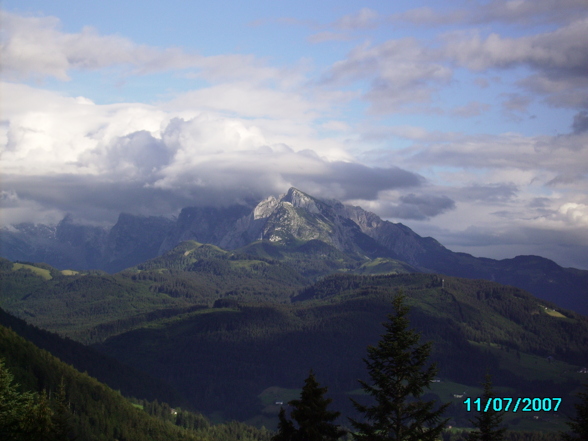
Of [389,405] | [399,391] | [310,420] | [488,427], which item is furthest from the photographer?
[488,427]

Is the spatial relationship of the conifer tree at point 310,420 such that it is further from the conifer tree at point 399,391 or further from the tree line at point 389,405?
the conifer tree at point 399,391

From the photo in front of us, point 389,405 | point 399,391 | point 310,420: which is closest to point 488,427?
point 399,391

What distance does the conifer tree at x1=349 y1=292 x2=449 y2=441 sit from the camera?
54031 millimetres

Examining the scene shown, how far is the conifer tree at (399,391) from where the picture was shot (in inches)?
2127

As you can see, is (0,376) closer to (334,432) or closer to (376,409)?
(334,432)

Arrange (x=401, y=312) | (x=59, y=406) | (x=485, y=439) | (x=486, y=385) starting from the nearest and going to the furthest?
(x=401, y=312) < (x=59, y=406) < (x=485, y=439) < (x=486, y=385)

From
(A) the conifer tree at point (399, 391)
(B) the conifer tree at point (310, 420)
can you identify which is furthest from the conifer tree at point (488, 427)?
(B) the conifer tree at point (310, 420)

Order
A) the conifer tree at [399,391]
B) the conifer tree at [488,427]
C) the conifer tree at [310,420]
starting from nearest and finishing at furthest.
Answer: the conifer tree at [310,420], the conifer tree at [399,391], the conifer tree at [488,427]

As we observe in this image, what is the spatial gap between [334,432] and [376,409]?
13.7ft

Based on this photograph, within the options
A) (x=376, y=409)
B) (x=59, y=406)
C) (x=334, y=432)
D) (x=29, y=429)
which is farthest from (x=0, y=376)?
(x=376, y=409)

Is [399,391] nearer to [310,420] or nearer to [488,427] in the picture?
[310,420]

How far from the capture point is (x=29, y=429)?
5391 cm

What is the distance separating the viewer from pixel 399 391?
180 feet

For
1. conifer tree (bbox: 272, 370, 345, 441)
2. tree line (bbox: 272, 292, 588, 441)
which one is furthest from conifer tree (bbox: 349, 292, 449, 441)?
conifer tree (bbox: 272, 370, 345, 441)
